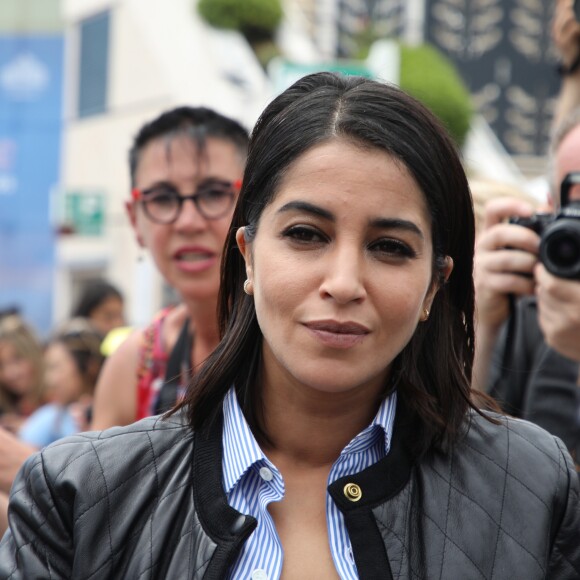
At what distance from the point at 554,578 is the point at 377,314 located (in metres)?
0.60

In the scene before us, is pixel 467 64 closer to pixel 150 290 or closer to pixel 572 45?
pixel 150 290

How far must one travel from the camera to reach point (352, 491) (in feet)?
6.57

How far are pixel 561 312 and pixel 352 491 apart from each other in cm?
90

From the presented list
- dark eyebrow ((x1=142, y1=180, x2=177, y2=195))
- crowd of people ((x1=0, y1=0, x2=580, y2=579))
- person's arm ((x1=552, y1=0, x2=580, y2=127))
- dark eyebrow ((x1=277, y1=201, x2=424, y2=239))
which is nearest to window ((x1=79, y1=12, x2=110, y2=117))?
person's arm ((x1=552, y1=0, x2=580, y2=127))

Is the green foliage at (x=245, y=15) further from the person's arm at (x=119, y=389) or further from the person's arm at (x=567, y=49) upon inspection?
the person's arm at (x=119, y=389)

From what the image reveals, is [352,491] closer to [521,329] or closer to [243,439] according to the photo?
[243,439]

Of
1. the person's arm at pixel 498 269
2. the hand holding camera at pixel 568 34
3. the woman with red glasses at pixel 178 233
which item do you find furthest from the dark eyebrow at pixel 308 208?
the hand holding camera at pixel 568 34

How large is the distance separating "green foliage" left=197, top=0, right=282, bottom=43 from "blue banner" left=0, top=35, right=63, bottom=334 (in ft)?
8.12

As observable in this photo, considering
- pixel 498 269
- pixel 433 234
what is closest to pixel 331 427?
pixel 433 234

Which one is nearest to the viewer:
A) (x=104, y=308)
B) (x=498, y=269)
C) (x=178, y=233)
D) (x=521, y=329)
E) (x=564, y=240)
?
(x=564, y=240)

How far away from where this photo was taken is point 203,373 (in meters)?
2.20

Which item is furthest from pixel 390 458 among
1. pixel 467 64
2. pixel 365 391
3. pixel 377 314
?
pixel 467 64

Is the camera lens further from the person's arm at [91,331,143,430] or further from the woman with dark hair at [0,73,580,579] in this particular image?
the person's arm at [91,331,143,430]

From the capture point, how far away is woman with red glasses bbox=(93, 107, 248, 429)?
3385 millimetres
